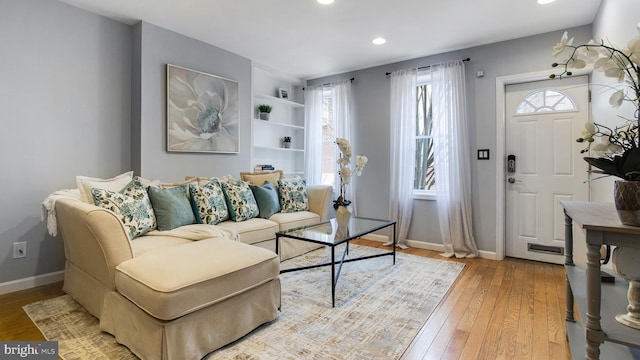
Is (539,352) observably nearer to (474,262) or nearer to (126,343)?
(474,262)

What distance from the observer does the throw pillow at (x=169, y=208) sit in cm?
259

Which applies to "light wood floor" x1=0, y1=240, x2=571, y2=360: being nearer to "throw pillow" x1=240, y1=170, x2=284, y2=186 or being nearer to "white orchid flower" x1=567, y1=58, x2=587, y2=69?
"white orchid flower" x1=567, y1=58, x2=587, y2=69

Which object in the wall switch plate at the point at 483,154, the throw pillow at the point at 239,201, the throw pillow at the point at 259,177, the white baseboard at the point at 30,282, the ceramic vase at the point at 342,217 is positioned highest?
the wall switch plate at the point at 483,154

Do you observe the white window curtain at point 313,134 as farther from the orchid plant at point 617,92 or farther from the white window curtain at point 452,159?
the orchid plant at point 617,92

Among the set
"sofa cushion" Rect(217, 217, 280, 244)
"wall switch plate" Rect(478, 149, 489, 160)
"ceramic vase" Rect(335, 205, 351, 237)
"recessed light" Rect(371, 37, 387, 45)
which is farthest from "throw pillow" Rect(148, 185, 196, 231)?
"wall switch plate" Rect(478, 149, 489, 160)

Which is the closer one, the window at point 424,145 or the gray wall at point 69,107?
the gray wall at point 69,107

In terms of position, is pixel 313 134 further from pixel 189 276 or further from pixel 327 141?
pixel 189 276

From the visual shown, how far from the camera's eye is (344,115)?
4.63 meters

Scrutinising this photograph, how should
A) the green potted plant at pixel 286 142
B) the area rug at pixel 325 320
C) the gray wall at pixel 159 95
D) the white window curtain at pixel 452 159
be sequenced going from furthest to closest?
1. the green potted plant at pixel 286 142
2. the white window curtain at pixel 452 159
3. the gray wall at pixel 159 95
4. the area rug at pixel 325 320

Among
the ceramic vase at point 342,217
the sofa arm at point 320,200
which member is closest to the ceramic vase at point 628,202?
the ceramic vase at point 342,217

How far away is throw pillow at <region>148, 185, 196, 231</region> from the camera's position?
259 centimetres

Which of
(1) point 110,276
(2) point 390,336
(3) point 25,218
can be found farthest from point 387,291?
(3) point 25,218

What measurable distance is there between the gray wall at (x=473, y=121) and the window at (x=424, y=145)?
184 mm

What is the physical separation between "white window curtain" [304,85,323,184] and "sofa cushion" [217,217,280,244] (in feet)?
6.02
